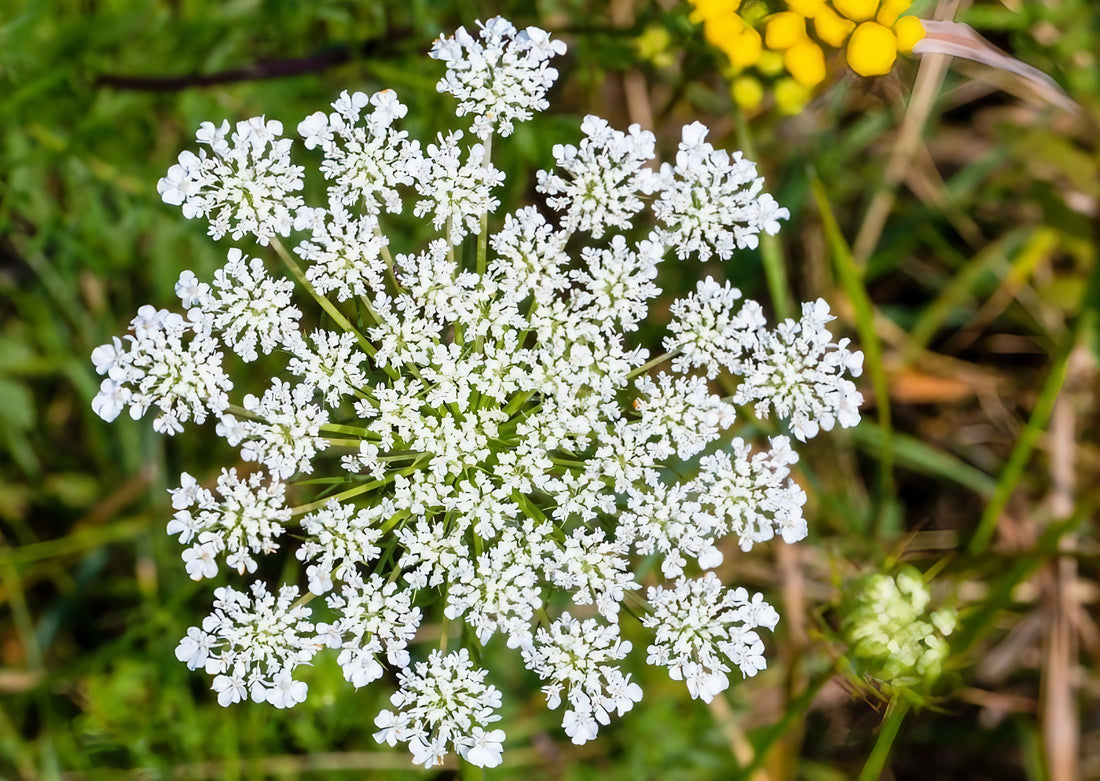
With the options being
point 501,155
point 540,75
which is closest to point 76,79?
point 501,155

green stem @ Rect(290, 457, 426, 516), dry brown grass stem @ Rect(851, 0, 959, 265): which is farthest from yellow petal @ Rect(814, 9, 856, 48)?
green stem @ Rect(290, 457, 426, 516)

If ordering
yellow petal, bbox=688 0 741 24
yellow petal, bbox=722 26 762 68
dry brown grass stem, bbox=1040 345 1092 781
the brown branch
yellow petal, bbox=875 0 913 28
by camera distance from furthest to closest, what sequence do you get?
dry brown grass stem, bbox=1040 345 1092 781 < the brown branch < yellow petal, bbox=722 26 762 68 < yellow petal, bbox=688 0 741 24 < yellow petal, bbox=875 0 913 28

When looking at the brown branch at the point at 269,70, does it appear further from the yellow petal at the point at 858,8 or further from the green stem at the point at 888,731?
the green stem at the point at 888,731

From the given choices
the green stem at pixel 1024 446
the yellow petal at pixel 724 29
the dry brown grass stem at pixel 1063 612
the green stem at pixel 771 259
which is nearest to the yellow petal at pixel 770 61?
the yellow petal at pixel 724 29

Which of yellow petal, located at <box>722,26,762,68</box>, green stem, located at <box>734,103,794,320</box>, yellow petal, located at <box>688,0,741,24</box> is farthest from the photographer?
green stem, located at <box>734,103,794,320</box>

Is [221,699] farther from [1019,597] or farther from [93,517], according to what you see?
[1019,597]

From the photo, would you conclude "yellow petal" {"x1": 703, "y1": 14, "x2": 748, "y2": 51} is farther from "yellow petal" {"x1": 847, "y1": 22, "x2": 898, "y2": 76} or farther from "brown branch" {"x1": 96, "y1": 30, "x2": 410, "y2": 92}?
"brown branch" {"x1": 96, "y1": 30, "x2": 410, "y2": 92}

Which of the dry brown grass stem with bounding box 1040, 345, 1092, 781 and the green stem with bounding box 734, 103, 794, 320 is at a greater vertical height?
the green stem with bounding box 734, 103, 794, 320

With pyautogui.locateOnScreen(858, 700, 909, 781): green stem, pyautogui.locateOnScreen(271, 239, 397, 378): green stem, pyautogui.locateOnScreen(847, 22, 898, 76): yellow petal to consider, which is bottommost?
pyautogui.locateOnScreen(858, 700, 909, 781): green stem
